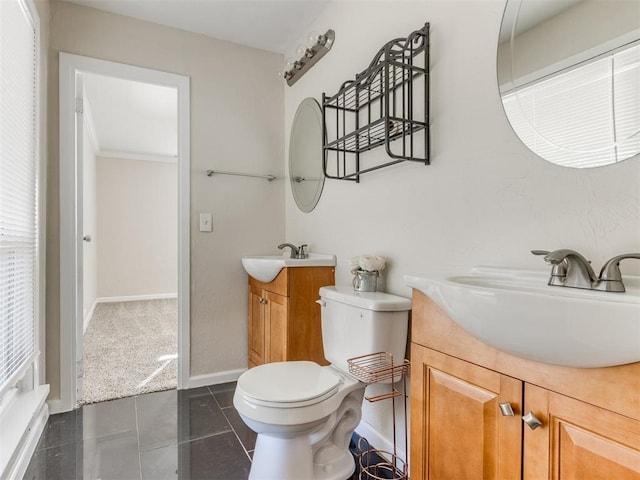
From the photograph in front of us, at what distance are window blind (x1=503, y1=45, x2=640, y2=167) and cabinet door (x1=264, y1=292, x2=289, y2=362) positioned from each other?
1331 millimetres

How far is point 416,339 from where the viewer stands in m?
1.08

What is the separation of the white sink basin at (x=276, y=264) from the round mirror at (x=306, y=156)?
0.40m

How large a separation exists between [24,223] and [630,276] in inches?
88.4

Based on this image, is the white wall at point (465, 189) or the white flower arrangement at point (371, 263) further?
the white flower arrangement at point (371, 263)

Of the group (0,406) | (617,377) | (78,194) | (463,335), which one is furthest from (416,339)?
(78,194)

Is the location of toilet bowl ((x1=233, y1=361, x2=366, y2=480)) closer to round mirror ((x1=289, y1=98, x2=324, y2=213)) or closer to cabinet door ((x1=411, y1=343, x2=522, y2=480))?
cabinet door ((x1=411, y1=343, x2=522, y2=480))

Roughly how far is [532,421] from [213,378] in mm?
2115

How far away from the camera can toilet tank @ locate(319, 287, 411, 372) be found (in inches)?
54.7

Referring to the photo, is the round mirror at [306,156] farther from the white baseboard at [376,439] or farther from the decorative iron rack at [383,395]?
the white baseboard at [376,439]

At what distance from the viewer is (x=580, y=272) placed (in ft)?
2.82

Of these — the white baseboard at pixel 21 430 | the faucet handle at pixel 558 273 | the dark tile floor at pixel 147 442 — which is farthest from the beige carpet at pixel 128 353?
the faucet handle at pixel 558 273

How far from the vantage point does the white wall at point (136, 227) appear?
5.24 meters

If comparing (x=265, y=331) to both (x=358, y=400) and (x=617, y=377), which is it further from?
(x=617, y=377)

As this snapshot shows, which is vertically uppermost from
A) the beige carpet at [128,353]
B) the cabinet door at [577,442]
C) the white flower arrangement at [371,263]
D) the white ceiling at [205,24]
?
the white ceiling at [205,24]
